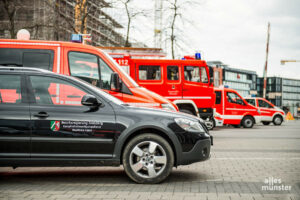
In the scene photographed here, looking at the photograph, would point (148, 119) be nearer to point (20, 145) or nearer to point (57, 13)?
point (20, 145)

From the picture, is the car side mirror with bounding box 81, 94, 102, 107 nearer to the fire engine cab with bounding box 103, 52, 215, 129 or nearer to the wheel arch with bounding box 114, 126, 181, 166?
the wheel arch with bounding box 114, 126, 181, 166

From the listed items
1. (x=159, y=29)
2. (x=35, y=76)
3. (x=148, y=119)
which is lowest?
(x=148, y=119)

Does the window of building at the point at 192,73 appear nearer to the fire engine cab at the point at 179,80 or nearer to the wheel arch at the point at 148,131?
the fire engine cab at the point at 179,80

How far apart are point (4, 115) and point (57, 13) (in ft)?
56.5

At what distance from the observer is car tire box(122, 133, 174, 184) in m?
5.81

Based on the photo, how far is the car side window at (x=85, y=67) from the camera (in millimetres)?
8695

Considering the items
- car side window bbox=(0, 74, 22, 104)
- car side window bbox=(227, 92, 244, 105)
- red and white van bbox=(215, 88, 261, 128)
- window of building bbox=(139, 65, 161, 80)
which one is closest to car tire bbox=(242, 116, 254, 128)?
red and white van bbox=(215, 88, 261, 128)

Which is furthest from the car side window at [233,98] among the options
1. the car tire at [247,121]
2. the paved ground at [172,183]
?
the paved ground at [172,183]

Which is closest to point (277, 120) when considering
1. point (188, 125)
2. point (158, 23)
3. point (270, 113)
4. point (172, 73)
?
point (270, 113)

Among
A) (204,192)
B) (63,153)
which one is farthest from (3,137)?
(204,192)

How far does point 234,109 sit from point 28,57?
1597 cm

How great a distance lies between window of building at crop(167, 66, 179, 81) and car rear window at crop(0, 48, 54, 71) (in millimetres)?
6956

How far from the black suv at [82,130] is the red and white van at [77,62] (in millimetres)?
2550

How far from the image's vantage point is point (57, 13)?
22.0m
